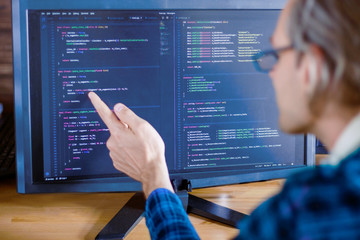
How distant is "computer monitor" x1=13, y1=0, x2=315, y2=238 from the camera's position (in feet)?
3.73

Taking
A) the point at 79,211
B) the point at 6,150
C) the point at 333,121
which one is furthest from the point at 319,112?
the point at 6,150

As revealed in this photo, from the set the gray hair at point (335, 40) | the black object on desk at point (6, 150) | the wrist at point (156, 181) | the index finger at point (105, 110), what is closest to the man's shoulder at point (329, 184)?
the gray hair at point (335, 40)

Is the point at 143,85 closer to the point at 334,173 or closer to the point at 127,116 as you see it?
the point at 127,116

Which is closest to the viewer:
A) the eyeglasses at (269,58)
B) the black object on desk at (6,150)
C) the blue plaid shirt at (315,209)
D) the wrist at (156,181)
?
the blue plaid shirt at (315,209)

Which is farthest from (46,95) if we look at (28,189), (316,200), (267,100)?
(316,200)

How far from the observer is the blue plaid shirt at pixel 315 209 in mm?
576

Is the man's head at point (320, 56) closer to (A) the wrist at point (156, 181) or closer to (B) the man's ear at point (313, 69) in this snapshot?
(B) the man's ear at point (313, 69)

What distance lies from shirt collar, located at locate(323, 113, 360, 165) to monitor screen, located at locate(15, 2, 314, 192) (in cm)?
55

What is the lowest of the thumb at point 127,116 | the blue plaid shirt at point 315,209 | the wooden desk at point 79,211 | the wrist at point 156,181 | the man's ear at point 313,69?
the wooden desk at point 79,211

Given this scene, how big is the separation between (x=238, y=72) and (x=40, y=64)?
0.46m

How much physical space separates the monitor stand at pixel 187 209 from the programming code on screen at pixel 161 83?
0.06 metres

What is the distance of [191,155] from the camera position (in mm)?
1241

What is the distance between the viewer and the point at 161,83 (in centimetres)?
119

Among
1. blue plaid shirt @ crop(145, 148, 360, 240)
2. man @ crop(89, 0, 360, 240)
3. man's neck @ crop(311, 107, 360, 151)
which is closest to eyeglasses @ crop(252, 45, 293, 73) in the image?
man @ crop(89, 0, 360, 240)
